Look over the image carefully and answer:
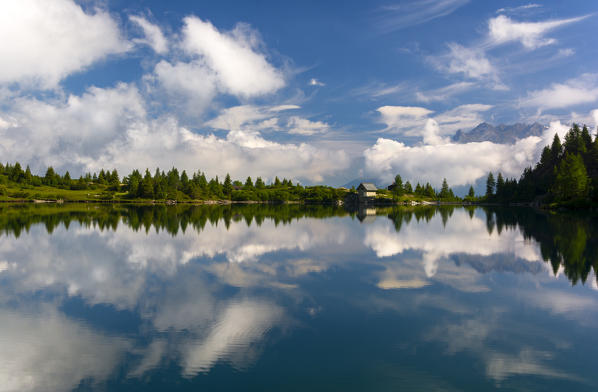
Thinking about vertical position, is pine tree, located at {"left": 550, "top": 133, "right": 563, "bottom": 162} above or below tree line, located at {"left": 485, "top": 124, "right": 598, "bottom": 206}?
above

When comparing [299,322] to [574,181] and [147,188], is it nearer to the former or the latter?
[574,181]

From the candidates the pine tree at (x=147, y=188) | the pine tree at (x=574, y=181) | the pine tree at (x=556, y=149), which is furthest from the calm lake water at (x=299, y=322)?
the pine tree at (x=147, y=188)

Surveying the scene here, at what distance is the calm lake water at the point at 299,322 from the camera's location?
403 inches

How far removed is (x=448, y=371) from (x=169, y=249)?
90.2 ft

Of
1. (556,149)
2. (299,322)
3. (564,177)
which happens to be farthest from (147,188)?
(556,149)

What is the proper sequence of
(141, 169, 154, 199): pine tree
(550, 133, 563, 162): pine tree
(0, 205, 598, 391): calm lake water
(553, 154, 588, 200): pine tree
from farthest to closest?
1. (141, 169, 154, 199): pine tree
2. (550, 133, 563, 162): pine tree
3. (553, 154, 588, 200): pine tree
4. (0, 205, 598, 391): calm lake water

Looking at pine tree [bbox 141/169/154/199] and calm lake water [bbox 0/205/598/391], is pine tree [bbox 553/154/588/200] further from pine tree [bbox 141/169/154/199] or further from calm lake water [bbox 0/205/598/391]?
Answer: pine tree [bbox 141/169/154/199]

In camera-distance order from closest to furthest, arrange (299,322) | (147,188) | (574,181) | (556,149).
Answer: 1. (299,322)
2. (574,181)
3. (556,149)
4. (147,188)

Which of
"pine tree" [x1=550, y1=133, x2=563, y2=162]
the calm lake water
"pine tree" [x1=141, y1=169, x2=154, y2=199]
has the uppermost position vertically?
"pine tree" [x1=550, y1=133, x2=563, y2=162]

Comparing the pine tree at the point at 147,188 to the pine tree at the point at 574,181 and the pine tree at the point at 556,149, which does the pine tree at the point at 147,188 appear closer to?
the pine tree at the point at 574,181

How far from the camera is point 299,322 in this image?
14.5 m

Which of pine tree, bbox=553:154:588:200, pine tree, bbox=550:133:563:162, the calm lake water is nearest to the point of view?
the calm lake water

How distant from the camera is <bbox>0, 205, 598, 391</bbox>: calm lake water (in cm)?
1023

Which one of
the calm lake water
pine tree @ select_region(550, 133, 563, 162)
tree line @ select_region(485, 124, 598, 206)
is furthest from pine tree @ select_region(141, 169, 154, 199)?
pine tree @ select_region(550, 133, 563, 162)
